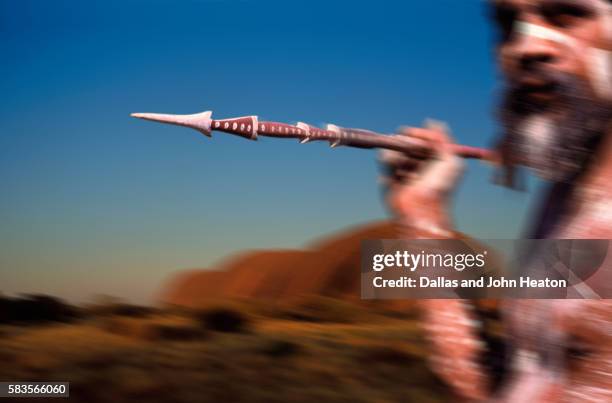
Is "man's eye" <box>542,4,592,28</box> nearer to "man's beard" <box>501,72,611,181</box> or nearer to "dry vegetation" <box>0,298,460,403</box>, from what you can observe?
"man's beard" <box>501,72,611,181</box>

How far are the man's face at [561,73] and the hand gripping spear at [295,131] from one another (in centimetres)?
24

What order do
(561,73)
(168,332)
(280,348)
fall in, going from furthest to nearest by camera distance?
(280,348)
(168,332)
(561,73)

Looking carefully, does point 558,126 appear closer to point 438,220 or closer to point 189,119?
point 438,220

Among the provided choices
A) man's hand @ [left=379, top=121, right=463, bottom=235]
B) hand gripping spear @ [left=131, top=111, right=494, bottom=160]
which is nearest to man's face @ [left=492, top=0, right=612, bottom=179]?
hand gripping spear @ [left=131, top=111, right=494, bottom=160]

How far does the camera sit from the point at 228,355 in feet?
10.4

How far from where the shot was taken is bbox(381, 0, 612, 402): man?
1182 mm

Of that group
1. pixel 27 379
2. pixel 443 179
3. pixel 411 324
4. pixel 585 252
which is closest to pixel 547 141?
pixel 585 252

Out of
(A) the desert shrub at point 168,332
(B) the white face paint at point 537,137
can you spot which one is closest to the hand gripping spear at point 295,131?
(B) the white face paint at point 537,137

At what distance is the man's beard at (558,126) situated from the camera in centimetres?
120

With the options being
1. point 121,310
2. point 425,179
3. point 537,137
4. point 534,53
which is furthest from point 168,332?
point 534,53

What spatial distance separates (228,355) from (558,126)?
2.25m

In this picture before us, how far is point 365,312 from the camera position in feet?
13.0

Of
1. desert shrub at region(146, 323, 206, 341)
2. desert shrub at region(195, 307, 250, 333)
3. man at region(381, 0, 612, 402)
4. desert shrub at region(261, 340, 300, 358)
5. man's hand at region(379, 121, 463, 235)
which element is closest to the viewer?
man at region(381, 0, 612, 402)

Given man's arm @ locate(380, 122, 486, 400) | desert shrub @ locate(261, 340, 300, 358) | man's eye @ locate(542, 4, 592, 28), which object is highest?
man's eye @ locate(542, 4, 592, 28)
